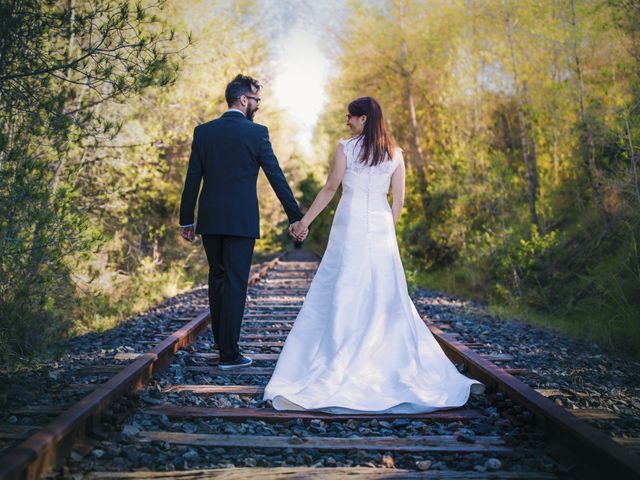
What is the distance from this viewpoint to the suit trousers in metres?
4.68

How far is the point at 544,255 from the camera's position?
9.41 m

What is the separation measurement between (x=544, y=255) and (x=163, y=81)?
22.1 ft

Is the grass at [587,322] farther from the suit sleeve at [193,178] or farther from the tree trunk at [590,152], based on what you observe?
the suit sleeve at [193,178]

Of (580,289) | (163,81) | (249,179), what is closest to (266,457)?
(249,179)

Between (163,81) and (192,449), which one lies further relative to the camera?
(163,81)

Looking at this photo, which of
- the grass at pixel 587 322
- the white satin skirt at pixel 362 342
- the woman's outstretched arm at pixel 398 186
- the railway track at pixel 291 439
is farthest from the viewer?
the grass at pixel 587 322

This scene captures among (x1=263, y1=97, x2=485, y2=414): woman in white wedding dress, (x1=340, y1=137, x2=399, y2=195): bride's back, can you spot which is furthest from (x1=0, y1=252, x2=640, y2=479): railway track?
(x1=340, y1=137, x2=399, y2=195): bride's back

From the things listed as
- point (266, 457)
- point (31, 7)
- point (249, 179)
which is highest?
point (31, 7)

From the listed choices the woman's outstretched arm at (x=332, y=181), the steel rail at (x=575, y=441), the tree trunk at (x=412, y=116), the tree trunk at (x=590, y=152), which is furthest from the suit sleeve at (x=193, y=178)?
the tree trunk at (x=412, y=116)

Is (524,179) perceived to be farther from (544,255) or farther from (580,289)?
(580,289)

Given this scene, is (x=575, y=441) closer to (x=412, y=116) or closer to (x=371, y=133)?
(x=371, y=133)

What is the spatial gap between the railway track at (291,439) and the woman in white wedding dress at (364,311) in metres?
0.27

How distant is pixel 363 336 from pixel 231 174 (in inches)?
60.4

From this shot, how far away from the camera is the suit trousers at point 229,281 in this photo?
4680 mm
